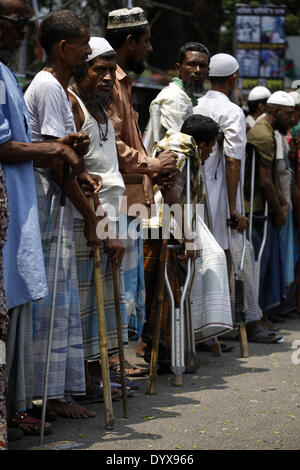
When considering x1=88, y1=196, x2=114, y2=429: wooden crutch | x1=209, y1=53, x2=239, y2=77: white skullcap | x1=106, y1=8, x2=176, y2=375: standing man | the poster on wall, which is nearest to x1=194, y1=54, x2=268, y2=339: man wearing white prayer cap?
x1=209, y1=53, x2=239, y2=77: white skullcap

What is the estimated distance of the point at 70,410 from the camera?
5.12m

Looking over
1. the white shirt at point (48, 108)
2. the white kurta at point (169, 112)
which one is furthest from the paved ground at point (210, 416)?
the white kurta at point (169, 112)

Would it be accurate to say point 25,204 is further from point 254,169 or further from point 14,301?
point 254,169

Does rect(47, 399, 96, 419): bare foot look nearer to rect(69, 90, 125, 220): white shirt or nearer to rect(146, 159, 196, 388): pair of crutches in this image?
rect(146, 159, 196, 388): pair of crutches

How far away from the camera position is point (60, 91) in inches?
190

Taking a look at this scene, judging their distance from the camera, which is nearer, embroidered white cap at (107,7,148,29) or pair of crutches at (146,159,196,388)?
pair of crutches at (146,159,196,388)

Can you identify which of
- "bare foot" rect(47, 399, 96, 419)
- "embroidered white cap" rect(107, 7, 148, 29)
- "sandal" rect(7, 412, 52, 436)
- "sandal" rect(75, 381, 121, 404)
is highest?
"embroidered white cap" rect(107, 7, 148, 29)

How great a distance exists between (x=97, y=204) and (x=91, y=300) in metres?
0.62

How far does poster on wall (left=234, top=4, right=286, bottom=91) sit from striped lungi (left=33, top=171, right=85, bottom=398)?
35.4ft

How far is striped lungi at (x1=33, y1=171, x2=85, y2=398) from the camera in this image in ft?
15.8

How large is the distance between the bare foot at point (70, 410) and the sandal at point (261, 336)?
10.7 ft

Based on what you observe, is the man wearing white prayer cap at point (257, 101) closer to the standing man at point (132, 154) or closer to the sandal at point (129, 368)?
the standing man at point (132, 154)
